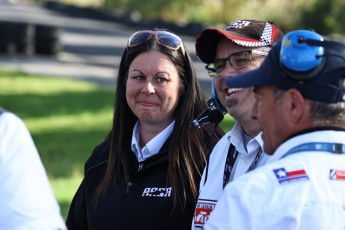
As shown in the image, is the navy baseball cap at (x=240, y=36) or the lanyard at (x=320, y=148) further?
the navy baseball cap at (x=240, y=36)

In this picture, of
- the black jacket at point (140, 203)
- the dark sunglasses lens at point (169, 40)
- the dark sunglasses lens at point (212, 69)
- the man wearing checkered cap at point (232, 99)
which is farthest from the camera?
the dark sunglasses lens at point (169, 40)

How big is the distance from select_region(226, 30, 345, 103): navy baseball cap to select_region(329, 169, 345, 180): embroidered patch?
0.73 ft

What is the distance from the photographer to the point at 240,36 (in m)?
3.70

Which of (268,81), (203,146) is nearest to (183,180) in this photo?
(203,146)

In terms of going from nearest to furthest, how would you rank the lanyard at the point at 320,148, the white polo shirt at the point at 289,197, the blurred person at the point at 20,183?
1. the white polo shirt at the point at 289,197
2. the lanyard at the point at 320,148
3. the blurred person at the point at 20,183

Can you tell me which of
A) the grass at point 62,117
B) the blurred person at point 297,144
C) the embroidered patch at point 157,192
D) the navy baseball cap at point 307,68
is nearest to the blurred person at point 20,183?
the blurred person at point 297,144

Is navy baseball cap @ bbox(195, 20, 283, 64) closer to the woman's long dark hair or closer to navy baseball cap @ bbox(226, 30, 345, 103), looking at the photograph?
the woman's long dark hair

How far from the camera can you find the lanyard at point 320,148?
2629mm

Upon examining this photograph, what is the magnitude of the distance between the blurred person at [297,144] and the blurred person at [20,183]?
0.57 metres

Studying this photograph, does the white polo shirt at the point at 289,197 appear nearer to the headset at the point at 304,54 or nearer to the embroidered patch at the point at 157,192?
the headset at the point at 304,54

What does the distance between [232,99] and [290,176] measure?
110 centimetres

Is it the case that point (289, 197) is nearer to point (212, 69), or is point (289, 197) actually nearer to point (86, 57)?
point (212, 69)

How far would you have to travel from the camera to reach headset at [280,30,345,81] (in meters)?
2.68

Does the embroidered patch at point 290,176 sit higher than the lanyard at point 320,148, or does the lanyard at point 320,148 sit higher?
the lanyard at point 320,148
